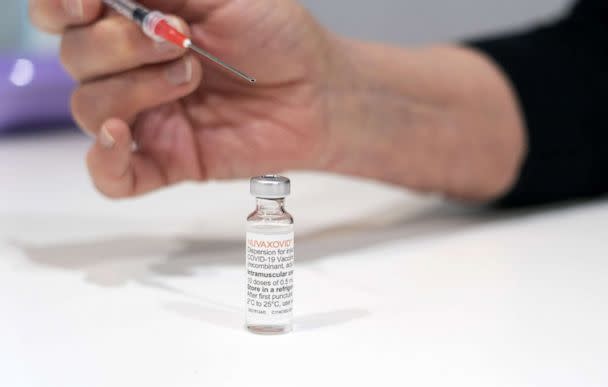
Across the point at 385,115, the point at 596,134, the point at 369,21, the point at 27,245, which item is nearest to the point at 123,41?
the point at 27,245

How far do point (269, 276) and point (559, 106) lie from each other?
0.76 meters

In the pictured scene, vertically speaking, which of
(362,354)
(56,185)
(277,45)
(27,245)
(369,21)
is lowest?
(362,354)

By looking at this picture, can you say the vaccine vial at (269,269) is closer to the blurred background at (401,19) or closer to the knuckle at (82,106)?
the knuckle at (82,106)

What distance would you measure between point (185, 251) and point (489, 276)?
0.36m

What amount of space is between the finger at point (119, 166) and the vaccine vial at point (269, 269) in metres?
0.22

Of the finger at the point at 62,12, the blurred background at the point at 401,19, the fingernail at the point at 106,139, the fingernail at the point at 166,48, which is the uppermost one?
the blurred background at the point at 401,19

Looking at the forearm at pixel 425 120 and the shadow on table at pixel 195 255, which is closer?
the shadow on table at pixel 195 255

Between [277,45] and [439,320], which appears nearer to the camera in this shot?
[439,320]

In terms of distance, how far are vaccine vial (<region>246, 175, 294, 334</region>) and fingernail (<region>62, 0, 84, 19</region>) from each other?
30 cm

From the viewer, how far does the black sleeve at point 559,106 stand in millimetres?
1233

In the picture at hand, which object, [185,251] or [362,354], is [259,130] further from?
[362,354]

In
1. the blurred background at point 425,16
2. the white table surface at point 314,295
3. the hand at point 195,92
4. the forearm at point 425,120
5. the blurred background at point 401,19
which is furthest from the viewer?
the blurred background at point 425,16

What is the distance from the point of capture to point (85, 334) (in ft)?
2.20

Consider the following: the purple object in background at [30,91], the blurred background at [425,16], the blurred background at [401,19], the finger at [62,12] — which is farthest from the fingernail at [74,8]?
the blurred background at [425,16]
